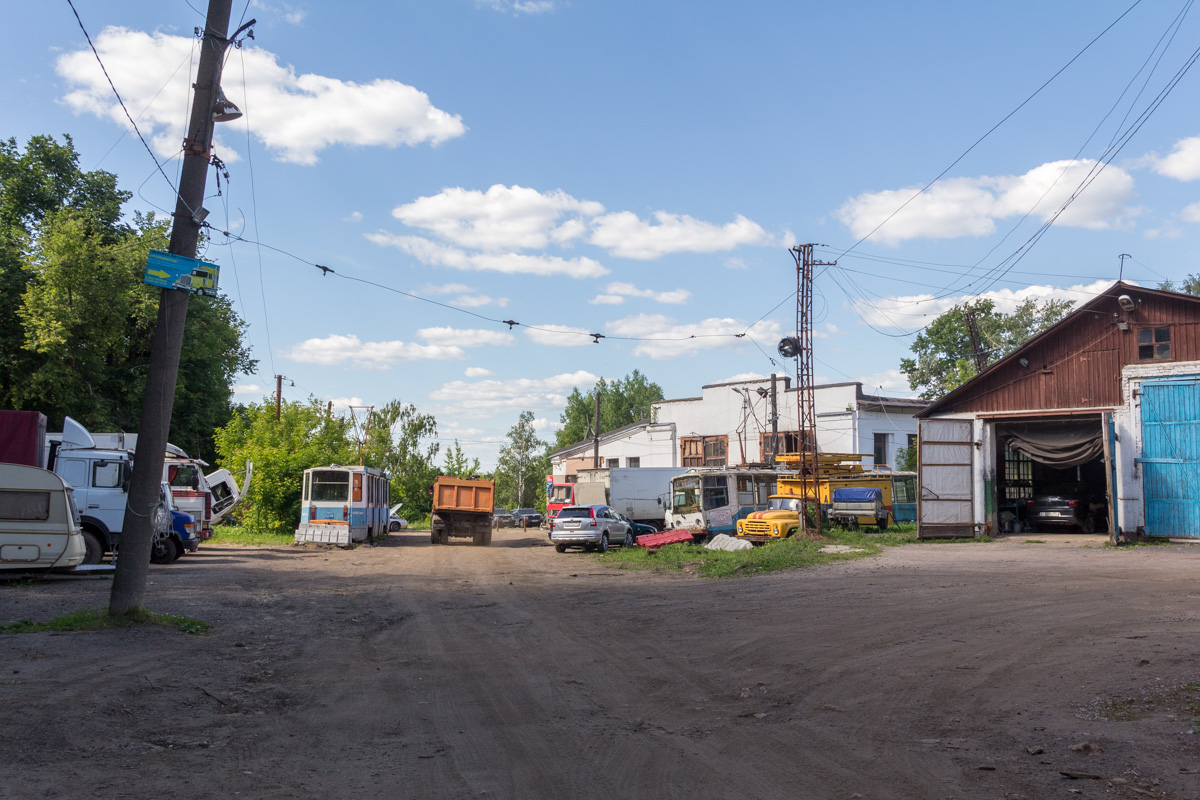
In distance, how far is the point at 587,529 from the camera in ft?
94.0

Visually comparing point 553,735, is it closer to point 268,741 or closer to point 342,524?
point 268,741

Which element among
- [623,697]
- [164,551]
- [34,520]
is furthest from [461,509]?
[623,697]

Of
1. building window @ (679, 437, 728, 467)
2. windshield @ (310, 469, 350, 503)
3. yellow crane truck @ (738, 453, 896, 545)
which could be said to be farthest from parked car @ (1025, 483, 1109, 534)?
windshield @ (310, 469, 350, 503)

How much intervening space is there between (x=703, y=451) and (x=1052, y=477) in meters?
24.3

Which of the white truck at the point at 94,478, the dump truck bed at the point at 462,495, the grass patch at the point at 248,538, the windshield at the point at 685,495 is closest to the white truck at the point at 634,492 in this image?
the dump truck bed at the point at 462,495

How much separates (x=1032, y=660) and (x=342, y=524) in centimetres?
2580

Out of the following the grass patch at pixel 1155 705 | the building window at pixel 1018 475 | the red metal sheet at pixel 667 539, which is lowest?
the red metal sheet at pixel 667 539

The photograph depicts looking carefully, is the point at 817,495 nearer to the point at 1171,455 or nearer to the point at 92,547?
the point at 1171,455

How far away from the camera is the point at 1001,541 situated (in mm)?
25672

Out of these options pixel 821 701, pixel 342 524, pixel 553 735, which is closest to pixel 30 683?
pixel 553 735

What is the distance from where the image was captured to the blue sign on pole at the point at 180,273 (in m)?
10.7

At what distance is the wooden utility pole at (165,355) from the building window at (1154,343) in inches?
970

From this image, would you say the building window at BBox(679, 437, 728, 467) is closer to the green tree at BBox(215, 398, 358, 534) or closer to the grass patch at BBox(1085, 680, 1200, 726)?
the green tree at BBox(215, 398, 358, 534)

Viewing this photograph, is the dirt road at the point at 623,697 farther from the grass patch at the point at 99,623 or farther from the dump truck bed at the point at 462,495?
Answer: the dump truck bed at the point at 462,495
